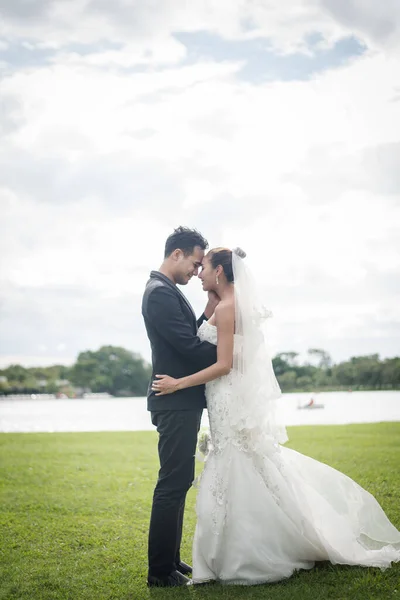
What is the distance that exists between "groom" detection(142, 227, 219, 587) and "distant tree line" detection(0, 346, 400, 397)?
76625 mm

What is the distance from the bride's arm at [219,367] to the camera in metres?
5.27

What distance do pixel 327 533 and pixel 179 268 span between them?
2685 mm

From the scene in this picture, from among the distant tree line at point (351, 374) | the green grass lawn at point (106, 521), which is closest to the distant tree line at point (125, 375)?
the distant tree line at point (351, 374)

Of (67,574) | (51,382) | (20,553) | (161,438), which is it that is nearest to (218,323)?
(161,438)

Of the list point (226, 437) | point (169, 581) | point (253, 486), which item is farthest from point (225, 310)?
point (169, 581)

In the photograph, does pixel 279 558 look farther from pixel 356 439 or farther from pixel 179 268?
pixel 356 439

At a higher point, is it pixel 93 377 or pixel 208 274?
pixel 93 377

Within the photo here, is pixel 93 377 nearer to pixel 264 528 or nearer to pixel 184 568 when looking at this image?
pixel 184 568

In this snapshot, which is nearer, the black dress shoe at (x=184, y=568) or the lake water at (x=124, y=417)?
the black dress shoe at (x=184, y=568)

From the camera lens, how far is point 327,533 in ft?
17.5

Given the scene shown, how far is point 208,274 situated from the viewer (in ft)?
18.6

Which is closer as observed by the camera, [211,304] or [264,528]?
[264,528]

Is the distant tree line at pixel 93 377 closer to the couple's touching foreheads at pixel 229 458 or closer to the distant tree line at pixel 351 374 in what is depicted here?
the distant tree line at pixel 351 374

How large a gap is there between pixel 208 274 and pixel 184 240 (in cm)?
38
